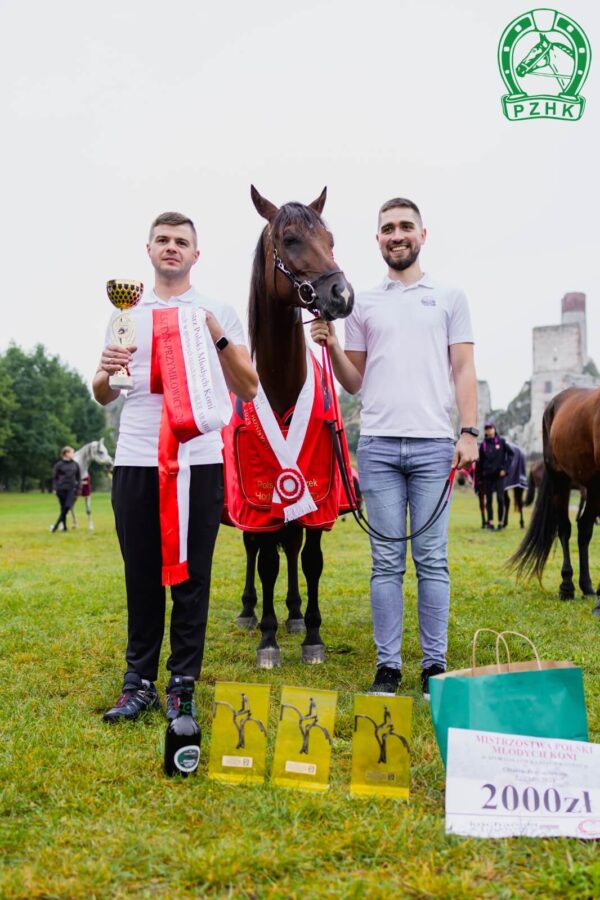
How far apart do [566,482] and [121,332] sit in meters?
5.43

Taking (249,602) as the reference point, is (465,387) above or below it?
above

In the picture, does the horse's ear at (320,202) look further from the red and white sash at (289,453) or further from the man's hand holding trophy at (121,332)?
the man's hand holding trophy at (121,332)

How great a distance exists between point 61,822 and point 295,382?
2.62 m

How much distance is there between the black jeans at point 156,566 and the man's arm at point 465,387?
1.24 meters

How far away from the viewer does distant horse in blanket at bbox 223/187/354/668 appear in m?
4.15

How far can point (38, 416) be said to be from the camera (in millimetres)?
58406

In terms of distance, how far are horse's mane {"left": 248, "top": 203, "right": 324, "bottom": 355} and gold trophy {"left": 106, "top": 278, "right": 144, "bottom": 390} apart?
3.55ft

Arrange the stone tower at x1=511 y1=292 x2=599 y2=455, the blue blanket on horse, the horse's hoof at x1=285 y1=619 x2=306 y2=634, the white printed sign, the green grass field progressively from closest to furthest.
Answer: the green grass field, the white printed sign, the horse's hoof at x1=285 y1=619 x2=306 y2=634, the blue blanket on horse, the stone tower at x1=511 y1=292 x2=599 y2=455

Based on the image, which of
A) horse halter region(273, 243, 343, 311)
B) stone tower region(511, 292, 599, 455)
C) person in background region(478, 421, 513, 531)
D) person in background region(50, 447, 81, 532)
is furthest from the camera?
stone tower region(511, 292, 599, 455)

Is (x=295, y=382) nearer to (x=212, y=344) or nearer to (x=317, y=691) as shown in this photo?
(x=212, y=344)

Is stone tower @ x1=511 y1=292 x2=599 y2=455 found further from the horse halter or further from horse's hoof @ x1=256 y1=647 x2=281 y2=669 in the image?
the horse halter

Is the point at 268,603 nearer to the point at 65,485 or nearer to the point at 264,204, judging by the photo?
the point at 264,204

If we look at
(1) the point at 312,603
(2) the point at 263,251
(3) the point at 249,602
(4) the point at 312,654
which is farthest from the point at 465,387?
(3) the point at 249,602

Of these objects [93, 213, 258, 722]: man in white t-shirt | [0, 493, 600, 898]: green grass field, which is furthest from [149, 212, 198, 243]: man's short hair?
[0, 493, 600, 898]: green grass field
